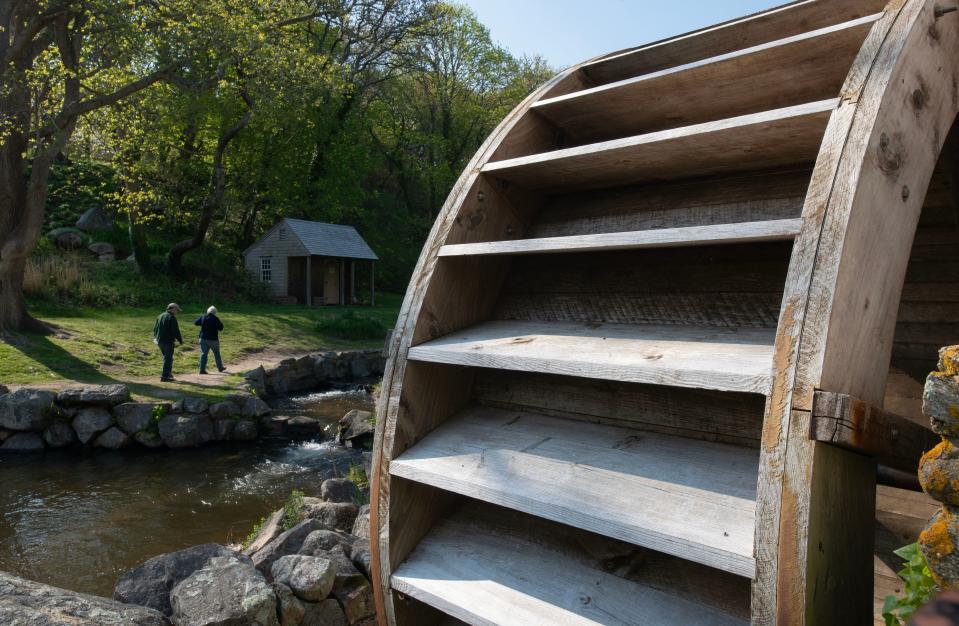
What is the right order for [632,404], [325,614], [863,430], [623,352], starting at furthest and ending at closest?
1. [325,614]
2. [632,404]
3. [623,352]
4. [863,430]

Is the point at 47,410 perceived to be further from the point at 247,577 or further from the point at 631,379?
the point at 631,379

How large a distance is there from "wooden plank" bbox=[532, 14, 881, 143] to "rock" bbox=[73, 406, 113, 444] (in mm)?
8283

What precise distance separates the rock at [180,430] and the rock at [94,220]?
1573 cm

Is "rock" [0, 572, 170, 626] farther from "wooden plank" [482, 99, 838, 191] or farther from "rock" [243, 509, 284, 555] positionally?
"wooden plank" [482, 99, 838, 191]

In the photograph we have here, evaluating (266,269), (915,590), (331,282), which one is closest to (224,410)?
(915,590)

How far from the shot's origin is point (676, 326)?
227 cm

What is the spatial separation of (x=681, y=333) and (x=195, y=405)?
8523 millimetres

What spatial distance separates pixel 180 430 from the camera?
29.0 ft

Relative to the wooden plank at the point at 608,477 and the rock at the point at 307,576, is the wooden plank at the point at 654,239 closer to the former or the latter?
the wooden plank at the point at 608,477

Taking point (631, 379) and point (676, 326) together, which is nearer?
point (631, 379)

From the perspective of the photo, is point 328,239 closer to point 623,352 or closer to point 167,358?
point 167,358

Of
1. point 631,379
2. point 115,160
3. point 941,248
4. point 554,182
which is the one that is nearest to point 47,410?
point 554,182

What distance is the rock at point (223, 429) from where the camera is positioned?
9.20 meters

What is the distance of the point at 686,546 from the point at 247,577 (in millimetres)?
2820
